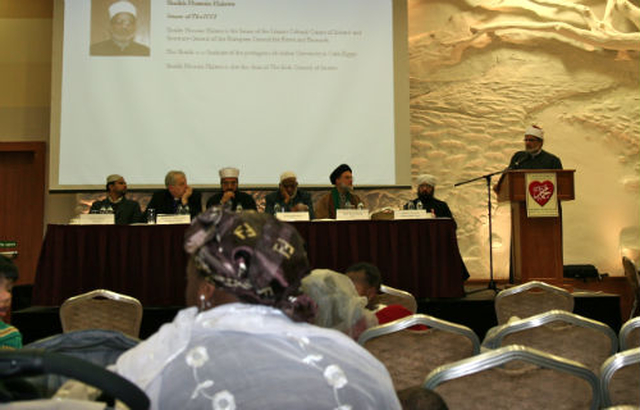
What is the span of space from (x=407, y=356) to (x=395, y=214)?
291cm

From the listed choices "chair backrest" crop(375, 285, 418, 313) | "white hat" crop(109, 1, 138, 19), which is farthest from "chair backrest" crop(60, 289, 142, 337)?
"white hat" crop(109, 1, 138, 19)

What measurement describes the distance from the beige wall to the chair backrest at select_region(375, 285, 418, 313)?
13.4 ft

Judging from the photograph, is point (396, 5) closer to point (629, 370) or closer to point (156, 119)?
point (156, 119)

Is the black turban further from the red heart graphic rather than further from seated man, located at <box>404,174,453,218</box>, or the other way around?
the red heart graphic

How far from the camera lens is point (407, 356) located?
6.32 ft

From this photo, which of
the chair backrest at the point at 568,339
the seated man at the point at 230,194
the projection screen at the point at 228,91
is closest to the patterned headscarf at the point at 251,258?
the chair backrest at the point at 568,339

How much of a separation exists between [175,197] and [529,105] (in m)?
4.19

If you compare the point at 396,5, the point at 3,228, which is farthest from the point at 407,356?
the point at 3,228

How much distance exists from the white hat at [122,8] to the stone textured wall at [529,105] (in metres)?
3.04

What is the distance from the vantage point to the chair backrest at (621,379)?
4.81 feet

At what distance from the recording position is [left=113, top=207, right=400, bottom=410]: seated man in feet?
3.33

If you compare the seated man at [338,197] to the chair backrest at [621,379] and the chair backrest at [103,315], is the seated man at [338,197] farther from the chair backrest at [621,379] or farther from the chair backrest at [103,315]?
the chair backrest at [621,379]

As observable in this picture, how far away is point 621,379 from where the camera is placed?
1606 mm

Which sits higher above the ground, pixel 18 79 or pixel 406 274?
pixel 18 79
